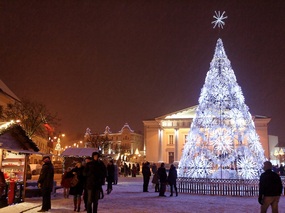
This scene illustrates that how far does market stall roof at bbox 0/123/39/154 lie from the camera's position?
44.5 feet

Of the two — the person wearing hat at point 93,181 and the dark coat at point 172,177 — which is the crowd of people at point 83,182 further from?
the dark coat at point 172,177

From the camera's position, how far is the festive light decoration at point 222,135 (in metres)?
19.6

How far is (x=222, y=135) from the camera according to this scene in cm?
1977

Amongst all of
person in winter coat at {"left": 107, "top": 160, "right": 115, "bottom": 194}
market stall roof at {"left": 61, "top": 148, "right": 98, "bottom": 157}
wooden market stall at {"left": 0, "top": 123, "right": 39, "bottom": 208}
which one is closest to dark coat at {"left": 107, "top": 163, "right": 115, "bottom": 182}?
person in winter coat at {"left": 107, "top": 160, "right": 115, "bottom": 194}

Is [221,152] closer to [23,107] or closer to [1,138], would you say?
[1,138]

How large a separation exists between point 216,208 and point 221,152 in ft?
21.8

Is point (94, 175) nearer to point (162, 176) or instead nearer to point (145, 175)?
point (162, 176)

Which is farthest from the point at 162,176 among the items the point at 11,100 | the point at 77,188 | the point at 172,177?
the point at 11,100

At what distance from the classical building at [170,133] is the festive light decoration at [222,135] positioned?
5686 cm

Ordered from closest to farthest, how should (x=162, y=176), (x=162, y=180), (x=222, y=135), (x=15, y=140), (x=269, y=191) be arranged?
(x=269, y=191) → (x=15, y=140) → (x=162, y=180) → (x=162, y=176) → (x=222, y=135)

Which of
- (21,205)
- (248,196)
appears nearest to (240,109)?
(248,196)

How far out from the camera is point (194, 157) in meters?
20.4

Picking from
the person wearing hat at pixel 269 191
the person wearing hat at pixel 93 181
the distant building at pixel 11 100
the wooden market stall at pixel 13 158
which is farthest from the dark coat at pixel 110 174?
the distant building at pixel 11 100

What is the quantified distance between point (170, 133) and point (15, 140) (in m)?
67.7
